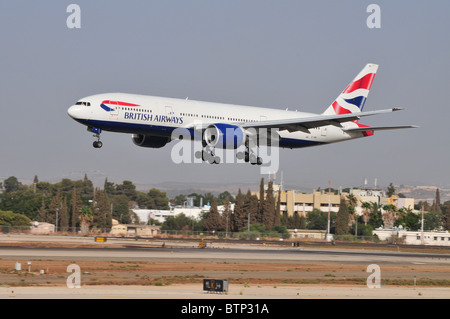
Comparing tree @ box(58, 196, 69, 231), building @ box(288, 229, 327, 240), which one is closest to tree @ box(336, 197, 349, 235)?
building @ box(288, 229, 327, 240)

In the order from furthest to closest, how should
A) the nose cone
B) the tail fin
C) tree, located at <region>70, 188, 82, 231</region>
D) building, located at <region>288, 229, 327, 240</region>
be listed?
tree, located at <region>70, 188, 82, 231</region>
building, located at <region>288, 229, 327, 240</region>
the tail fin
the nose cone

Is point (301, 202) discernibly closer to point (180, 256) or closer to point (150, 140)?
point (180, 256)

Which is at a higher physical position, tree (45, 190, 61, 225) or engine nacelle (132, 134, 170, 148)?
engine nacelle (132, 134, 170, 148)

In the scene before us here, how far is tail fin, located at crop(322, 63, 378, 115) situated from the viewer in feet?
257

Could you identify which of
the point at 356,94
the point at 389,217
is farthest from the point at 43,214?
the point at 356,94

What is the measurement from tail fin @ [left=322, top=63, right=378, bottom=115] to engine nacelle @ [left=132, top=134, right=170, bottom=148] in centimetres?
2071

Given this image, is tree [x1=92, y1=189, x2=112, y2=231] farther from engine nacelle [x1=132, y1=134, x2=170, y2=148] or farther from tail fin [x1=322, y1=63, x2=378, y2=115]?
engine nacelle [x1=132, y1=134, x2=170, y2=148]

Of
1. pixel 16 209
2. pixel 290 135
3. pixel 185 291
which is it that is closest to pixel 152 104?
pixel 290 135

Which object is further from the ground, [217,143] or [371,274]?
[217,143]

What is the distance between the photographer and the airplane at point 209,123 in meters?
59.6

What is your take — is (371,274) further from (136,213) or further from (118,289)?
(136,213)

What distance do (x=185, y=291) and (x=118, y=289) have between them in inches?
161

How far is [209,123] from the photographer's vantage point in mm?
63719

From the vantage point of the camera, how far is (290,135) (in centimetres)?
7194
